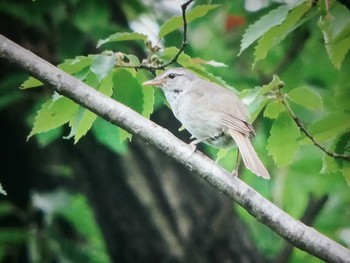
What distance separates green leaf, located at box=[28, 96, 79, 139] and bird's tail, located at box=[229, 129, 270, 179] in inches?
28.3

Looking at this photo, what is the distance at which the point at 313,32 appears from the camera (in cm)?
375

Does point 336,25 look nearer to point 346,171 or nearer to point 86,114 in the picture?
point 346,171

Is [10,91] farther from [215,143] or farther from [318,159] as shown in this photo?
[318,159]

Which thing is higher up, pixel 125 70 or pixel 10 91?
pixel 10 91

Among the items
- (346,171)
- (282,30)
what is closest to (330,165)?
(346,171)

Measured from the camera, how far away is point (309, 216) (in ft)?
14.3

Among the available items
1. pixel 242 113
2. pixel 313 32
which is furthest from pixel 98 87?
pixel 313 32

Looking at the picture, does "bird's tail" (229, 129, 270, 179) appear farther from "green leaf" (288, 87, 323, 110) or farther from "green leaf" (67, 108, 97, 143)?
"green leaf" (67, 108, 97, 143)

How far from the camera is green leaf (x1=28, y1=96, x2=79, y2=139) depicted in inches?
104

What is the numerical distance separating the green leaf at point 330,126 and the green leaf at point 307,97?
0.21 feet

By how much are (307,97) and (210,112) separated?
2.32 feet

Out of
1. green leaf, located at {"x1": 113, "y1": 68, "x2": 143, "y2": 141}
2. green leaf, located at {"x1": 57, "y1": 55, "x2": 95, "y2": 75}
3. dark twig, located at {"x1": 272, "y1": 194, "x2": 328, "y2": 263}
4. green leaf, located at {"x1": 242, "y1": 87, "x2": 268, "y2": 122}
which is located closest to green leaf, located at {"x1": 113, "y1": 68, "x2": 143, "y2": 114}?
green leaf, located at {"x1": 113, "y1": 68, "x2": 143, "y2": 141}

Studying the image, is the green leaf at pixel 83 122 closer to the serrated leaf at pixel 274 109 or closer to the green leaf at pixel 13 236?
the serrated leaf at pixel 274 109

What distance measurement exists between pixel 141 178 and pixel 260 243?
1.47 metres
